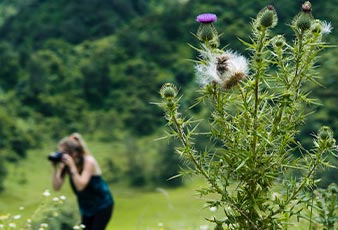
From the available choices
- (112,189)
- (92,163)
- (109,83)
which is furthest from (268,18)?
(109,83)

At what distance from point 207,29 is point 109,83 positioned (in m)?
71.9

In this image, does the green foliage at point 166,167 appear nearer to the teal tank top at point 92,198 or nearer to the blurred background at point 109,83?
the blurred background at point 109,83

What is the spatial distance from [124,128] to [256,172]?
2545 inches

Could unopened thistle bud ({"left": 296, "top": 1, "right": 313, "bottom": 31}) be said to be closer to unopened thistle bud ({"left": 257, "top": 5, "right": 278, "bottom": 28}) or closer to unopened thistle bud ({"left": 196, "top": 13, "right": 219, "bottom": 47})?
unopened thistle bud ({"left": 257, "top": 5, "right": 278, "bottom": 28})

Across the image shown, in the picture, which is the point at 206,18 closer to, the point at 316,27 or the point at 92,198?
the point at 316,27

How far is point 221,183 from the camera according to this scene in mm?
2609

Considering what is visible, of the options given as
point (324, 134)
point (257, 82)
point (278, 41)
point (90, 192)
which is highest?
point (278, 41)

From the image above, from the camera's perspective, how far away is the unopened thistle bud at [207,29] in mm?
2512

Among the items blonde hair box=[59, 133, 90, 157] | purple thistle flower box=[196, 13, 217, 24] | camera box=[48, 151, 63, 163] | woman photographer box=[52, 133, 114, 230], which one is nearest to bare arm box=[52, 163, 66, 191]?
camera box=[48, 151, 63, 163]

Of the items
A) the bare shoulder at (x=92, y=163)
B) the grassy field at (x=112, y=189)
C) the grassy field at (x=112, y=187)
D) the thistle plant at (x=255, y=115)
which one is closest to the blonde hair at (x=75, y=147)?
the bare shoulder at (x=92, y=163)

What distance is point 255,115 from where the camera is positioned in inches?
100

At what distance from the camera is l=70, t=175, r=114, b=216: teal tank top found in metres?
6.69

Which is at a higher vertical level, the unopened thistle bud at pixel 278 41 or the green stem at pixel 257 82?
the unopened thistle bud at pixel 278 41

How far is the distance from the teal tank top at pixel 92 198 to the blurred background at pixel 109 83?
1580 inches
